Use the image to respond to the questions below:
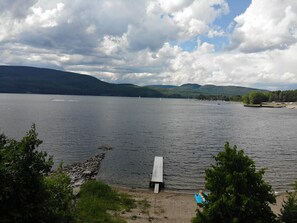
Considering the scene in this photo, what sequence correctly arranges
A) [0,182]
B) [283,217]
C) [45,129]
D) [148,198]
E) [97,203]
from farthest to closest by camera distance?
[45,129] → [148,198] → [97,203] → [283,217] → [0,182]

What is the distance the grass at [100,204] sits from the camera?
2370 centimetres

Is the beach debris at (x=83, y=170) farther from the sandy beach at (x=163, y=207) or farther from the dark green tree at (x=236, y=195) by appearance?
the dark green tree at (x=236, y=195)

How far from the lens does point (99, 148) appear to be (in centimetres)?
6388

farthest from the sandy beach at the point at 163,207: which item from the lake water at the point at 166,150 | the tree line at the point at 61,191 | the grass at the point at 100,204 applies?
the tree line at the point at 61,191

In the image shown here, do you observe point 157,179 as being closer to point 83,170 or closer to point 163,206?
point 163,206

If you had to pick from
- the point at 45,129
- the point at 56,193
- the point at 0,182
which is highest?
the point at 0,182

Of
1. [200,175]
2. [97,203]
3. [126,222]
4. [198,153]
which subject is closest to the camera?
[126,222]

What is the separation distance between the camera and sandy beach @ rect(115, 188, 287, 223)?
26078 mm

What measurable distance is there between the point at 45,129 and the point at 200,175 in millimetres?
58077

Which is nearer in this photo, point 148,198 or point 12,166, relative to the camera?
point 12,166

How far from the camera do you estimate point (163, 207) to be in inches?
1173

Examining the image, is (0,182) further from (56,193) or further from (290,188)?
(290,188)

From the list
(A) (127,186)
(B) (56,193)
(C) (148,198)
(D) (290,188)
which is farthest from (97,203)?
(D) (290,188)

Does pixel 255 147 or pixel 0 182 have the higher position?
pixel 0 182
